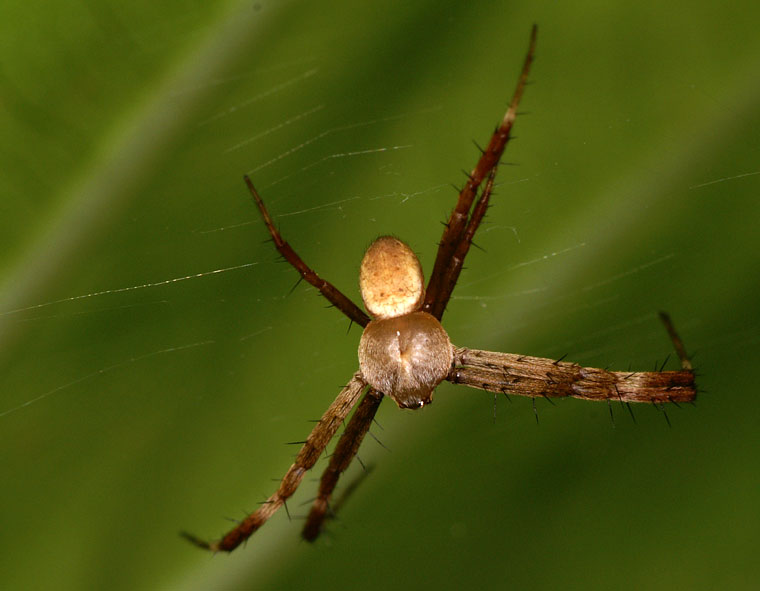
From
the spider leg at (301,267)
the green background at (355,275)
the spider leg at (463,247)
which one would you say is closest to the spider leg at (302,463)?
the green background at (355,275)

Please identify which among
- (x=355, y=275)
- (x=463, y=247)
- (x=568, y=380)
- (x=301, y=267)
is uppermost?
(x=301, y=267)

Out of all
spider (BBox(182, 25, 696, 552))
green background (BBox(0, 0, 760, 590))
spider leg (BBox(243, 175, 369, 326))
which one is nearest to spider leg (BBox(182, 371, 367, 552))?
spider (BBox(182, 25, 696, 552))

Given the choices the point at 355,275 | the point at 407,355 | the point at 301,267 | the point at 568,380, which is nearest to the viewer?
the point at 301,267

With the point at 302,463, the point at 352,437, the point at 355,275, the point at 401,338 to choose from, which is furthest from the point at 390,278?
the point at 302,463

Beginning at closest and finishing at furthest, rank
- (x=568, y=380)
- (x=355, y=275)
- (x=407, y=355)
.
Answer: (x=407, y=355) → (x=568, y=380) → (x=355, y=275)

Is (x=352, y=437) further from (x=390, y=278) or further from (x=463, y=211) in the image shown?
(x=463, y=211)

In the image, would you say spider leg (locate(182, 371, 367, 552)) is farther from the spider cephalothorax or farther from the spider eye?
the spider eye
